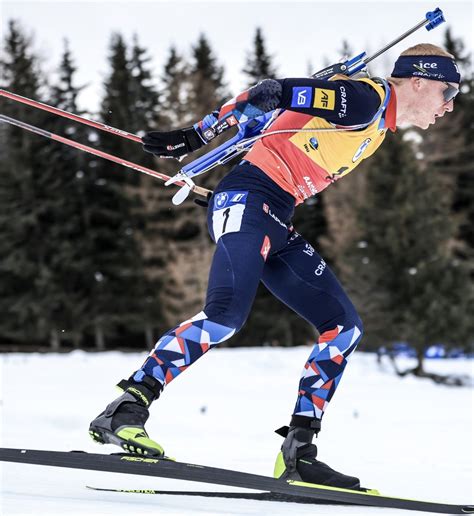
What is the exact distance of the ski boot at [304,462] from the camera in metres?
3.09

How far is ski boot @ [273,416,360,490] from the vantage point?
309 centimetres

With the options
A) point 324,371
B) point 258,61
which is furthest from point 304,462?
point 258,61

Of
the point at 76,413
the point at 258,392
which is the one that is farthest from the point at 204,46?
the point at 76,413

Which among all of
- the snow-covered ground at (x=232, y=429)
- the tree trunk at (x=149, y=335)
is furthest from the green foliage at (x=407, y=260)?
the tree trunk at (x=149, y=335)

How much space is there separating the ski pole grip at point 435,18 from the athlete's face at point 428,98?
0.61 metres

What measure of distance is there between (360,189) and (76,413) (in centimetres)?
2029

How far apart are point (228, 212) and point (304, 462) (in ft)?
3.79

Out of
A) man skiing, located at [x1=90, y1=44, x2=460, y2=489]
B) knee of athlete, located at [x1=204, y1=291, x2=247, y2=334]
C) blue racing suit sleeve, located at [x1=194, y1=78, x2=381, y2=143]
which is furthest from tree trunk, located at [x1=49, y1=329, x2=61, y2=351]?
blue racing suit sleeve, located at [x1=194, y1=78, x2=381, y2=143]

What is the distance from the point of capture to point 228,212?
3045mm

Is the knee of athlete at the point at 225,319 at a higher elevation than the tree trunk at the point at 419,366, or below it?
higher

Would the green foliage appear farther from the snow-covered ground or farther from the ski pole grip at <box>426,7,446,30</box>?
the ski pole grip at <box>426,7,446,30</box>

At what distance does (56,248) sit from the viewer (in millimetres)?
27219

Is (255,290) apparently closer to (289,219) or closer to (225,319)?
(225,319)

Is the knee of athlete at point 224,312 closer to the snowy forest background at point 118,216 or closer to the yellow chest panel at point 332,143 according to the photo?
the yellow chest panel at point 332,143
